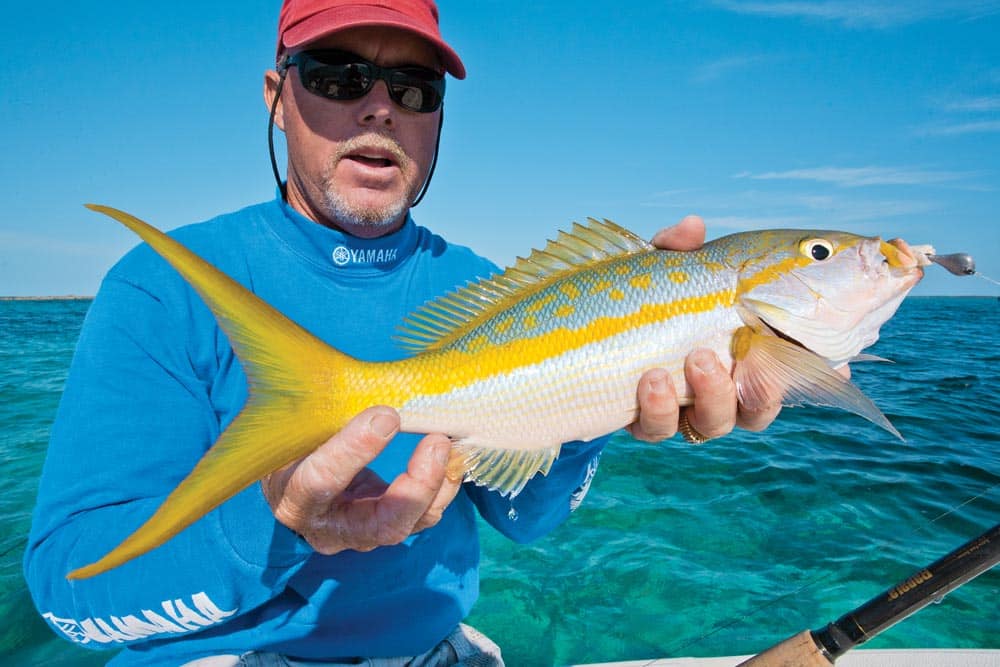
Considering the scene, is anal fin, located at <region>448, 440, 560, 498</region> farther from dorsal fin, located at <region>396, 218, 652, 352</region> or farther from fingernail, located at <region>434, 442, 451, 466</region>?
dorsal fin, located at <region>396, 218, 652, 352</region>

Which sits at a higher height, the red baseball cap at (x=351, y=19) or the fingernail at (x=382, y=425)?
the red baseball cap at (x=351, y=19)

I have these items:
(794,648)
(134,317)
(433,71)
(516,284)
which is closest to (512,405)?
(516,284)

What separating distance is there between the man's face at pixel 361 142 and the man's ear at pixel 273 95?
70 millimetres

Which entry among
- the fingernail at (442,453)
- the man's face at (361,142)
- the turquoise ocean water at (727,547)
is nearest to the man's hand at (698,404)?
the fingernail at (442,453)

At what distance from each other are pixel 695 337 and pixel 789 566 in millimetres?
4454

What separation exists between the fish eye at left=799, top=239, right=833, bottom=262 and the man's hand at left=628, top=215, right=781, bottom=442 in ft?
1.86

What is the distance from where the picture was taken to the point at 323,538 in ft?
5.49

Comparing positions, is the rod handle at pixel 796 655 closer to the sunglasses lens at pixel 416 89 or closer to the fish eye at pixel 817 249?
the fish eye at pixel 817 249

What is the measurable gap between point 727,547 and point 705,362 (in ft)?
15.0

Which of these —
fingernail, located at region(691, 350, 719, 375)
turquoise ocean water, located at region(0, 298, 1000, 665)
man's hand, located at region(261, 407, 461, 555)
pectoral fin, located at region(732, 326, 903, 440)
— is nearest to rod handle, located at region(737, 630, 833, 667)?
pectoral fin, located at region(732, 326, 903, 440)

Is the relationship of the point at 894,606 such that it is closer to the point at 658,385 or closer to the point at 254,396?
the point at 658,385

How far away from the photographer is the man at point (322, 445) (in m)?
1.70

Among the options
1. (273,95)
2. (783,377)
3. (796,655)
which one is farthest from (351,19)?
(796,655)

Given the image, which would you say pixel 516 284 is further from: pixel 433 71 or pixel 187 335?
pixel 187 335
